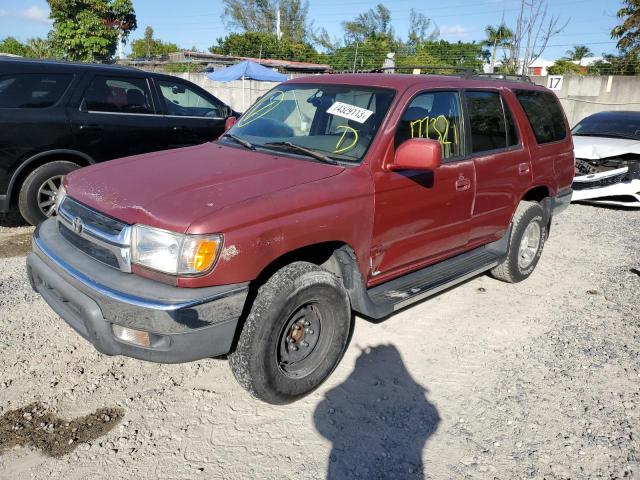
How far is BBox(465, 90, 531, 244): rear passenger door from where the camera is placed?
4.24 metres

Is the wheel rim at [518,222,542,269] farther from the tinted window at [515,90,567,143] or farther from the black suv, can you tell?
the black suv

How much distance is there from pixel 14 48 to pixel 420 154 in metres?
37.5

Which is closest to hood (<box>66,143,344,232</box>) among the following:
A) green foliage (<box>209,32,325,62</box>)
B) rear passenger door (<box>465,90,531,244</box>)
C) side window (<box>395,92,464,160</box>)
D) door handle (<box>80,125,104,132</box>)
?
A: side window (<box>395,92,464,160</box>)

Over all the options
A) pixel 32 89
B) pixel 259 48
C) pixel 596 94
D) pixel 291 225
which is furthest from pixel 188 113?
pixel 259 48

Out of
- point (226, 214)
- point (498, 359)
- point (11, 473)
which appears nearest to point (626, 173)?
point (498, 359)

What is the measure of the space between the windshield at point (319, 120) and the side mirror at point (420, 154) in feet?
0.86

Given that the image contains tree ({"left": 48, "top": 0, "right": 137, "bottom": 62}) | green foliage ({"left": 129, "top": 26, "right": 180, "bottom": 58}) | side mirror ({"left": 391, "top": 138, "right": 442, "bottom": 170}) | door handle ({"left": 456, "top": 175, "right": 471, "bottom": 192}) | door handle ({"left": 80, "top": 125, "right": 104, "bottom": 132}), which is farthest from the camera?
green foliage ({"left": 129, "top": 26, "right": 180, "bottom": 58})

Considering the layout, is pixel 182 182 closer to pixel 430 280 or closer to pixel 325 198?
pixel 325 198

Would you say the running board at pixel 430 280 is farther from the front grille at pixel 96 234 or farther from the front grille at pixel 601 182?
the front grille at pixel 601 182

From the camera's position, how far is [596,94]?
17125mm

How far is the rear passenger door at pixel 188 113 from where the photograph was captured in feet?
22.5

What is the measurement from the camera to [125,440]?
9.32ft

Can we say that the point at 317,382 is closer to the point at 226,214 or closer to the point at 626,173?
the point at 226,214

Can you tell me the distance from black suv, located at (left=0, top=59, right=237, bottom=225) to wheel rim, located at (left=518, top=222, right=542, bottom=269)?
437 cm
